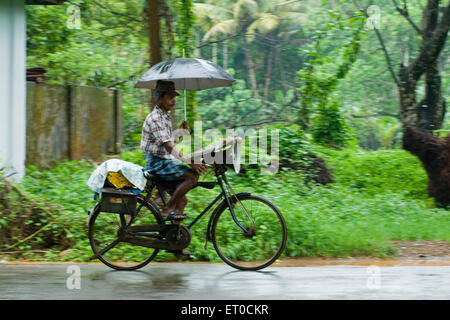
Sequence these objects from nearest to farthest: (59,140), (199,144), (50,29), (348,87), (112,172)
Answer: (112,172), (199,144), (59,140), (50,29), (348,87)

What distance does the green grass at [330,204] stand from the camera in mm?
7910

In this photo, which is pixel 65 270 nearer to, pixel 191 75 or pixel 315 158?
pixel 191 75

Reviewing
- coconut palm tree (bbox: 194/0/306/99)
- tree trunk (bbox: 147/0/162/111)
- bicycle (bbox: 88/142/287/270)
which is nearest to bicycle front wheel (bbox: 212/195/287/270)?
bicycle (bbox: 88/142/287/270)

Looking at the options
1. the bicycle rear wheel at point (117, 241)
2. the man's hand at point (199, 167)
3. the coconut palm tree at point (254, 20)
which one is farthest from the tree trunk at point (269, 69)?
the man's hand at point (199, 167)

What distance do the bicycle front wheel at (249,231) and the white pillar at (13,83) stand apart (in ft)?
17.0

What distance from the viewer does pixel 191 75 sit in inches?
271

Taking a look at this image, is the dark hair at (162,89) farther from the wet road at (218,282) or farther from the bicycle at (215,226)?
the wet road at (218,282)

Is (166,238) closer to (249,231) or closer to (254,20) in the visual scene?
(249,231)

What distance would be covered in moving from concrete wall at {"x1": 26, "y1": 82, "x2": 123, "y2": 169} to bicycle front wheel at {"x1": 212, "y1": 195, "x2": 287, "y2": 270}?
19.7 feet

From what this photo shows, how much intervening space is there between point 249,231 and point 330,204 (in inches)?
159

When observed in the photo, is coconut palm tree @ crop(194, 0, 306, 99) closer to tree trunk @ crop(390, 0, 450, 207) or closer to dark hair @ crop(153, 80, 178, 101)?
tree trunk @ crop(390, 0, 450, 207)

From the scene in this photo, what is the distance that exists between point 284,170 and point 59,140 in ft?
15.7

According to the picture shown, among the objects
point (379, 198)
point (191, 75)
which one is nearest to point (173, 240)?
point (191, 75)
